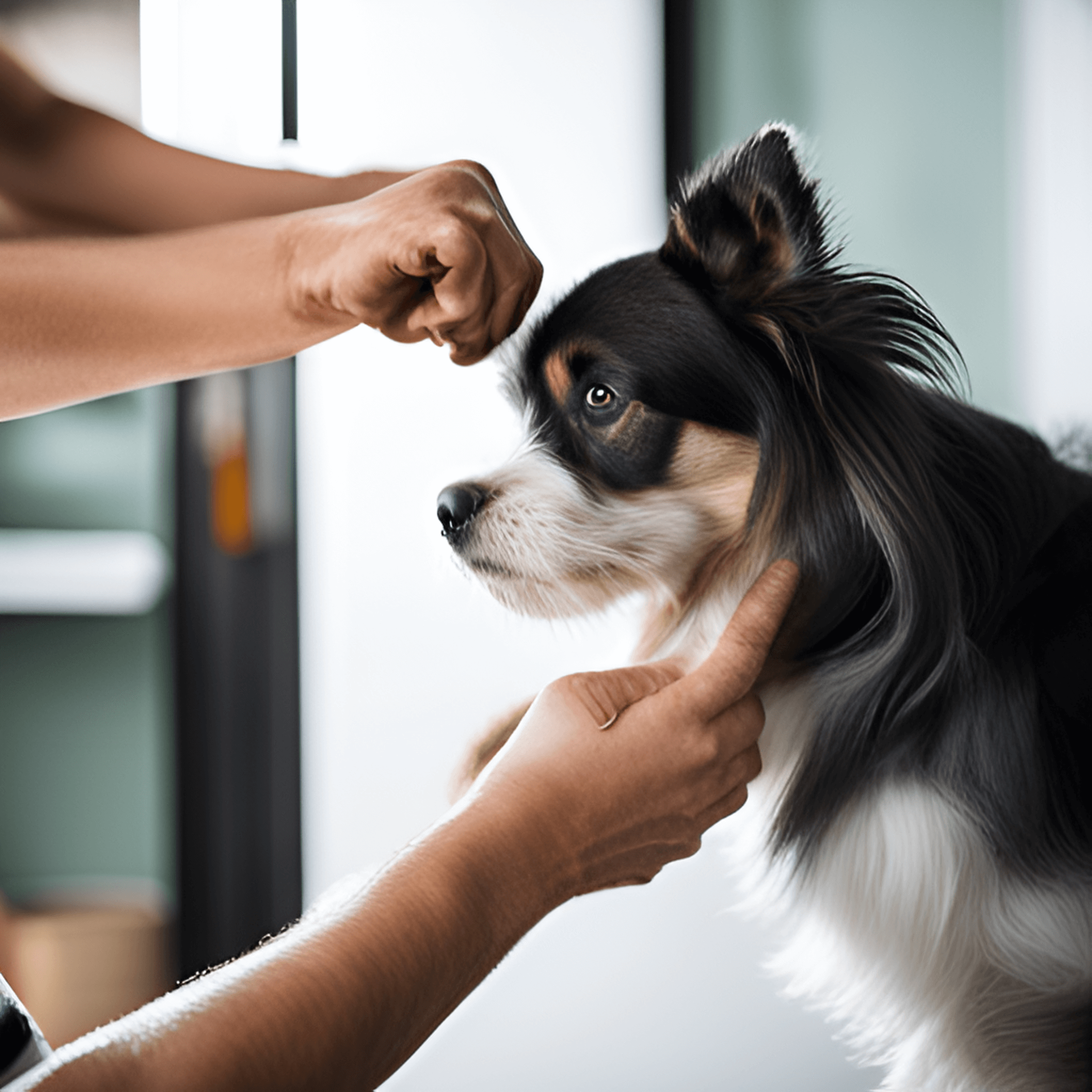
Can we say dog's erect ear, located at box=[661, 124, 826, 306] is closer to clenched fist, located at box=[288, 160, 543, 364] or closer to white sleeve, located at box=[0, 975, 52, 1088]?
clenched fist, located at box=[288, 160, 543, 364]

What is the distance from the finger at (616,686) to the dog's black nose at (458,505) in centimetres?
19

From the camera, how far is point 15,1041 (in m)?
0.47

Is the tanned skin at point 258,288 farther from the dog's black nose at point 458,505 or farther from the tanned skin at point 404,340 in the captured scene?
the dog's black nose at point 458,505

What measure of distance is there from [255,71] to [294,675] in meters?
0.87

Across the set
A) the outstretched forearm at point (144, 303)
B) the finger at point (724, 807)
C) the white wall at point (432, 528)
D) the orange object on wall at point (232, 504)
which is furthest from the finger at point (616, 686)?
the orange object on wall at point (232, 504)

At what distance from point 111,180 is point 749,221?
0.57m

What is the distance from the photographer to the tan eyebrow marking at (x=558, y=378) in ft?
2.56

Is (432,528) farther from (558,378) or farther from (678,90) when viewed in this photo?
(678,90)

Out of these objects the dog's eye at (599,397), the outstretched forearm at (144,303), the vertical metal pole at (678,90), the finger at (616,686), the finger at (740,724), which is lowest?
the finger at (740,724)

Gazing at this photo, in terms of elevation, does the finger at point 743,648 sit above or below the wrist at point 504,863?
above

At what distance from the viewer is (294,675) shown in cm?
141

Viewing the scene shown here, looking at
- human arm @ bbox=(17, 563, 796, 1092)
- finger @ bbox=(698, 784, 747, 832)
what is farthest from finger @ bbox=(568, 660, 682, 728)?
finger @ bbox=(698, 784, 747, 832)

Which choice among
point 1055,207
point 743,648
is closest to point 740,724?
point 743,648

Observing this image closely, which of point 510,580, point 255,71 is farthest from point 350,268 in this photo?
point 255,71
